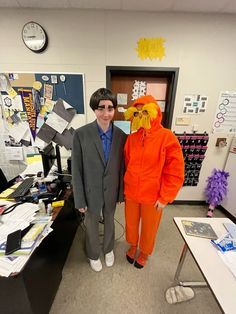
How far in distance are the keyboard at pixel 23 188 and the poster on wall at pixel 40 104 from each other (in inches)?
31.5

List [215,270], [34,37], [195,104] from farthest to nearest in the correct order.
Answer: [195,104] < [34,37] < [215,270]

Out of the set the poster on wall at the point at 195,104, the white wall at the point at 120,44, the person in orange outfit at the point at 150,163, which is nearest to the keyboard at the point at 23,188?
the person in orange outfit at the point at 150,163

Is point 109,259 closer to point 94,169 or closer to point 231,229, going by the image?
point 94,169

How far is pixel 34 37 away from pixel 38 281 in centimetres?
241

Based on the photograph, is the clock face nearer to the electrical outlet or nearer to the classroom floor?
the electrical outlet

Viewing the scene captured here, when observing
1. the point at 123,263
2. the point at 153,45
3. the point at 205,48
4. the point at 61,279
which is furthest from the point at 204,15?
the point at 61,279

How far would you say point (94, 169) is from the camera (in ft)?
3.87

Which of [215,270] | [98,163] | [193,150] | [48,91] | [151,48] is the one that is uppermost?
[151,48]

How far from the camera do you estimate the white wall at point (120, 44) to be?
1820 millimetres

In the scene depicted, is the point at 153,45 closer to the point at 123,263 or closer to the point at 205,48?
the point at 205,48

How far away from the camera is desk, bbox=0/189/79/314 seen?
0.80 metres

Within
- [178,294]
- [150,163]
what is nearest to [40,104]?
[150,163]

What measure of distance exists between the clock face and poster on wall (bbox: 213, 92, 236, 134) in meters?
2.38

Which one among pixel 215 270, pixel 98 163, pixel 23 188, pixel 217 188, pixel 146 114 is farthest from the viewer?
pixel 217 188
